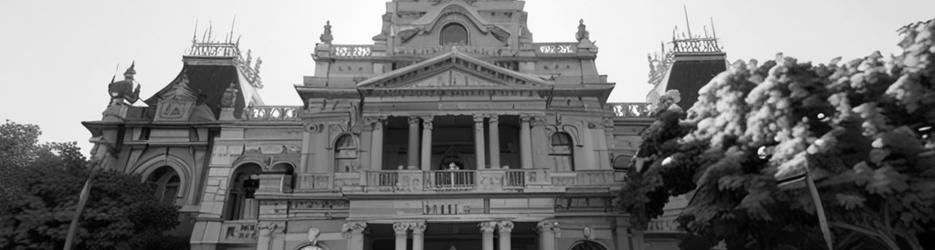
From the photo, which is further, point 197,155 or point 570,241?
point 197,155

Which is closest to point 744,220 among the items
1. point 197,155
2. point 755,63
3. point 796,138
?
point 796,138

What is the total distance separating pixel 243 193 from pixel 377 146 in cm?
815

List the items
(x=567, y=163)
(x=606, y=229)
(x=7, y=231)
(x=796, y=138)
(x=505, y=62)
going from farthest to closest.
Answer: (x=505, y=62) < (x=567, y=163) < (x=606, y=229) < (x=7, y=231) < (x=796, y=138)

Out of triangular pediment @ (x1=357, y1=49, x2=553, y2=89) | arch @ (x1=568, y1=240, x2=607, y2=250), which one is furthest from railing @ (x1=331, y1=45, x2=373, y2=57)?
arch @ (x1=568, y1=240, x2=607, y2=250)

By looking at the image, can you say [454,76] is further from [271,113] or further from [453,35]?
[271,113]

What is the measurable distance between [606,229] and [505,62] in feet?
29.9

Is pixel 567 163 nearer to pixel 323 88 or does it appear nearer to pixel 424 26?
pixel 424 26

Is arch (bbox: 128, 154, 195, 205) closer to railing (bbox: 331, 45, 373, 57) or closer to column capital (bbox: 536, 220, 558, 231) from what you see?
railing (bbox: 331, 45, 373, 57)

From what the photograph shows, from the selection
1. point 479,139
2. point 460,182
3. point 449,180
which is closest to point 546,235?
point 460,182

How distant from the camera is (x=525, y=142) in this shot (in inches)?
962

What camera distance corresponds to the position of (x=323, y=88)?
2723cm

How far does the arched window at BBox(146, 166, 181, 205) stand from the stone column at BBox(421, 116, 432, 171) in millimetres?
12801

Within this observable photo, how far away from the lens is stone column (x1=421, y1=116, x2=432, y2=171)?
23656mm

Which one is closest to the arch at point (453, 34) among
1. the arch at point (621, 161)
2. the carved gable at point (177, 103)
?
the arch at point (621, 161)
